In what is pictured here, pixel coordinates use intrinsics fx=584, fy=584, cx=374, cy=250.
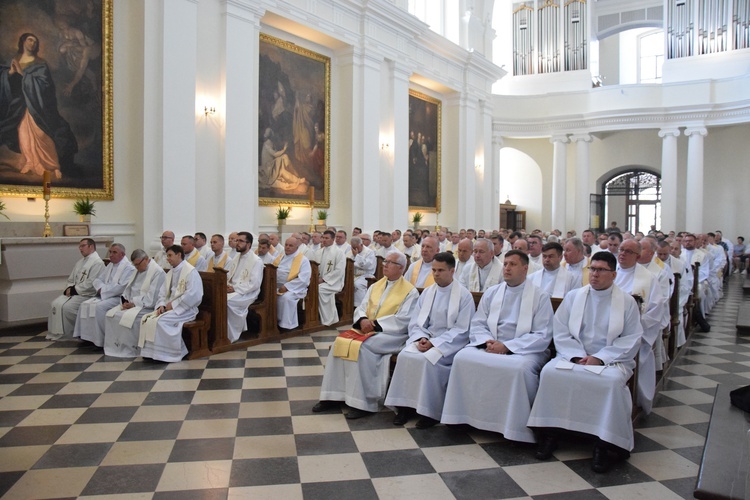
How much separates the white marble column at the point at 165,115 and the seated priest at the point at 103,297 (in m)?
1.89

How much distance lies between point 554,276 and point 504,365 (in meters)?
1.89

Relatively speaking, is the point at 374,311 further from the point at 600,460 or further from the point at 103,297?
the point at 103,297

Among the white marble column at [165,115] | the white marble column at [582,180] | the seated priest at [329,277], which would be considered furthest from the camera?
the white marble column at [582,180]

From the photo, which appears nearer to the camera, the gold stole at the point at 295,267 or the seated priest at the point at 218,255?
the gold stole at the point at 295,267

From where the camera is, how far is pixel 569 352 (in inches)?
176

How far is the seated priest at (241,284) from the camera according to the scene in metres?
7.68

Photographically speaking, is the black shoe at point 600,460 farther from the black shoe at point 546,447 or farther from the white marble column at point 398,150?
the white marble column at point 398,150

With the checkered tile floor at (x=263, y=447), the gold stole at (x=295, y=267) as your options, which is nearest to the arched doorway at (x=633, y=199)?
the gold stole at (x=295, y=267)

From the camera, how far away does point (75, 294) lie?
317 inches

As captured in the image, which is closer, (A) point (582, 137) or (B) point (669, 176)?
(B) point (669, 176)

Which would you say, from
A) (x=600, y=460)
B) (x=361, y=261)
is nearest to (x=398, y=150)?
(x=361, y=261)

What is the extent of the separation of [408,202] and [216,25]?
7728 mm

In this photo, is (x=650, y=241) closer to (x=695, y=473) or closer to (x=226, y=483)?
(x=695, y=473)

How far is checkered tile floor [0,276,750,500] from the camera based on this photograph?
3.65 metres
